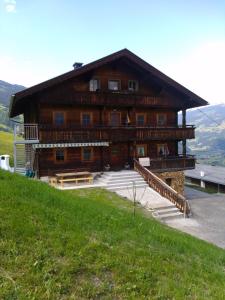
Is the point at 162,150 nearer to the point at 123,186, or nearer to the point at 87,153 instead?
the point at 87,153

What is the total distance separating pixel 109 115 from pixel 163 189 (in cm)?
845

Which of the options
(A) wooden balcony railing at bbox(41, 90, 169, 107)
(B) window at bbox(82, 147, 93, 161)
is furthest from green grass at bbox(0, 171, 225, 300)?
(B) window at bbox(82, 147, 93, 161)

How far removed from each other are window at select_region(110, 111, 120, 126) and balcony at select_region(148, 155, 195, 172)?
4224 mm

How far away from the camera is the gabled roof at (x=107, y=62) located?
21.6 metres

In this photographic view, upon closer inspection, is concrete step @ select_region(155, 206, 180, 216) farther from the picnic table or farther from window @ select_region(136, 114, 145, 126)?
window @ select_region(136, 114, 145, 126)

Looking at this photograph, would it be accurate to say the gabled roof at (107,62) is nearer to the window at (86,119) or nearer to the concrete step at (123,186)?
the window at (86,119)

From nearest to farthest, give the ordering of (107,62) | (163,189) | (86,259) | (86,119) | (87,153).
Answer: (86,259)
(163,189)
(107,62)
(86,119)
(87,153)

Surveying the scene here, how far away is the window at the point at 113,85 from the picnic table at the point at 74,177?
7.58 metres

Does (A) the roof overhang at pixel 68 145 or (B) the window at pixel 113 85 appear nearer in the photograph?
(A) the roof overhang at pixel 68 145

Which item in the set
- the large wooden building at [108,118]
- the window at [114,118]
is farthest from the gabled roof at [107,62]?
the window at [114,118]

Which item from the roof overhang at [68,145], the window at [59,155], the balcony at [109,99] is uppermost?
the balcony at [109,99]

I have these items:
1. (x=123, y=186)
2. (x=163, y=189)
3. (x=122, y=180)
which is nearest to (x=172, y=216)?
(x=163, y=189)

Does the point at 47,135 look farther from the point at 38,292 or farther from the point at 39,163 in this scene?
the point at 38,292

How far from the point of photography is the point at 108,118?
25.7m
